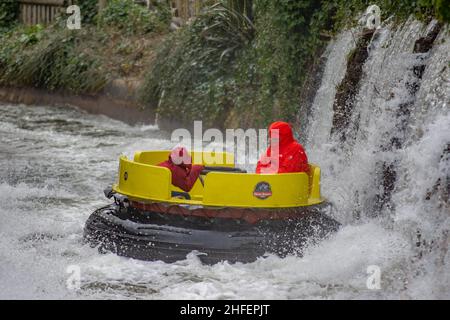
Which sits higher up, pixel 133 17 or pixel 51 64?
pixel 133 17

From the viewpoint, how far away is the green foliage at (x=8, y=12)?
22688 mm

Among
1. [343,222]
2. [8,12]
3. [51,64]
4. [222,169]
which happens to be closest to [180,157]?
[222,169]

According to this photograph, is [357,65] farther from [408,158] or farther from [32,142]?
[32,142]

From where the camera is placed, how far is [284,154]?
25.6ft

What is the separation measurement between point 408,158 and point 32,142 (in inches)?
341

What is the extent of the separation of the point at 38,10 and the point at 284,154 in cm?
1621

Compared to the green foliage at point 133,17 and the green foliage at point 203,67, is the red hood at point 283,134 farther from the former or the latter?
the green foliage at point 133,17

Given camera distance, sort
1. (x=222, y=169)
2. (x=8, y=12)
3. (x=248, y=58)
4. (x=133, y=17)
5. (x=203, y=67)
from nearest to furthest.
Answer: (x=222, y=169)
(x=248, y=58)
(x=203, y=67)
(x=133, y=17)
(x=8, y=12)

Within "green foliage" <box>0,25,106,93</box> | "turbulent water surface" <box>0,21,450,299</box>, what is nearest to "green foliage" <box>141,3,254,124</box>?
"green foliage" <box>0,25,106,93</box>

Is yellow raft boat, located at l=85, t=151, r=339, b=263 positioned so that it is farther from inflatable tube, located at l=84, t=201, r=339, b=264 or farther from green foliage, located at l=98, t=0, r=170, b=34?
green foliage, located at l=98, t=0, r=170, b=34

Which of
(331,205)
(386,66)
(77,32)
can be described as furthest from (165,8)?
(331,205)

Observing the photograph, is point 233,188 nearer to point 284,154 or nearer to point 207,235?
point 207,235

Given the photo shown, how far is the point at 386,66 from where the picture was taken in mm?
9172
